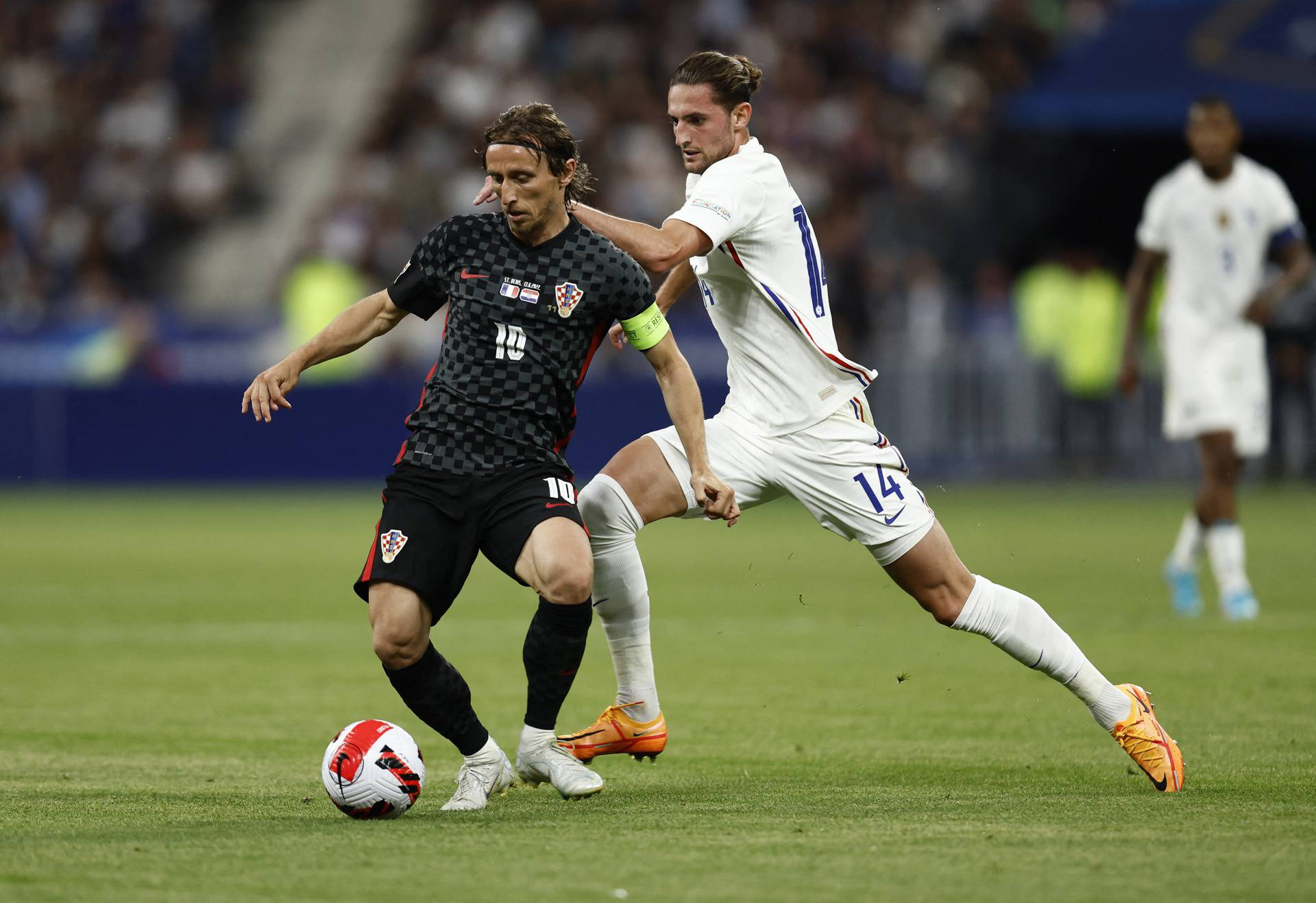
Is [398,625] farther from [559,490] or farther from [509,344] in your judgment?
[509,344]

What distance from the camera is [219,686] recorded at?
320 inches

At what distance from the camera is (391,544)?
5.50 meters

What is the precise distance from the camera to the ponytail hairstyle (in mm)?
6078

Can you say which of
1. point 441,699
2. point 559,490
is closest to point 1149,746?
point 559,490

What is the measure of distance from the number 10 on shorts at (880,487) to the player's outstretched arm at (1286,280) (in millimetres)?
4667

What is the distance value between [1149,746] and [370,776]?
7.36ft

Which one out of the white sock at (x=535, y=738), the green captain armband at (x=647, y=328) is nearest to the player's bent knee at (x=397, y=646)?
the white sock at (x=535, y=738)

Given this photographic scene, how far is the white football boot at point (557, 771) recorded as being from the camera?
219 inches

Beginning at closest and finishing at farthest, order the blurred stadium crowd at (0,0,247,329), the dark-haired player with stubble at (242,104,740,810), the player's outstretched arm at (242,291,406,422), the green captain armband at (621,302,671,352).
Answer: the dark-haired player with stubble at (242,104,740,810) → the player's outstretched arm at (242,291,406,422) → the green captain armband at (621,302,671,352) → the blurred stadium crowd at (0,0,247,329)

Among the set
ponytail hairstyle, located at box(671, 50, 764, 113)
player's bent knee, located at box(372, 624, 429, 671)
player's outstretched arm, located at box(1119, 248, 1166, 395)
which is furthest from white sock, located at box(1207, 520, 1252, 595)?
player's bent knee, located at box(372, 624, 429, 671)

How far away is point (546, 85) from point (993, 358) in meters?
7.42

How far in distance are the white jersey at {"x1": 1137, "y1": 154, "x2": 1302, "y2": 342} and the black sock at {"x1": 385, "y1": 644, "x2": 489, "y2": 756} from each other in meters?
5.98

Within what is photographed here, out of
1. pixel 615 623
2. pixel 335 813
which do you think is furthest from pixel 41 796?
pixel 615 623

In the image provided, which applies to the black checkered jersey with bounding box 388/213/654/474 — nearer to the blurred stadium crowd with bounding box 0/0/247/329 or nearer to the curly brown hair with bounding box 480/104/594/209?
the curly brown hair with bounding box 480/104/594/209
